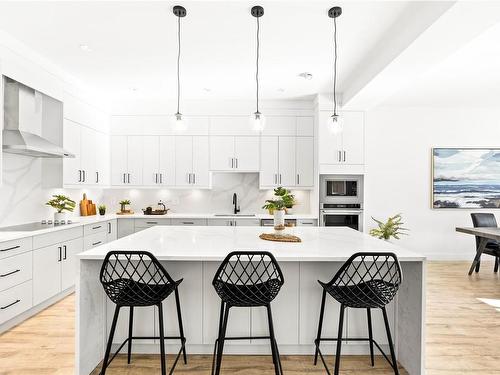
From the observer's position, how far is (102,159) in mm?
5551

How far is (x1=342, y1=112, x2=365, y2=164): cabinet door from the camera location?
5.45 metres

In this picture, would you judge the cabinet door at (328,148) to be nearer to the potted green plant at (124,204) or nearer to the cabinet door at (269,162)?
the cabinet door at (269,162)

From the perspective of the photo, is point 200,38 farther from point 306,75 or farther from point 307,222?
→ point 307,222

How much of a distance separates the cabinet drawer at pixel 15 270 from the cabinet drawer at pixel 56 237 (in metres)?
0.15

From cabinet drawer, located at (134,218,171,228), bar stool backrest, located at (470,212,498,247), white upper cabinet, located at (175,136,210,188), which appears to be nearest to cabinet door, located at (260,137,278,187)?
white upper cabinet, located at (175,136,210,188)

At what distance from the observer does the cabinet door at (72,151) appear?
15.0 ft

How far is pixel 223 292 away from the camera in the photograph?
2199 millimetres

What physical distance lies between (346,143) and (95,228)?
386cm

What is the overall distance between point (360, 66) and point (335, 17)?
138 centimetres

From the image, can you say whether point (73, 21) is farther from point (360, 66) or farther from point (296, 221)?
point (296, 221)

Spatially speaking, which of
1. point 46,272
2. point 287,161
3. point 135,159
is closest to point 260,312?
point 46,272

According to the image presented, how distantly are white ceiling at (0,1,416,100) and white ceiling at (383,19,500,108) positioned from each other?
100cm

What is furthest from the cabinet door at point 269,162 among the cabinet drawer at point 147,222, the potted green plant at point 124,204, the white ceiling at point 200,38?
the potted green plant at point 124,204

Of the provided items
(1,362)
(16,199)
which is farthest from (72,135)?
(1,362)
